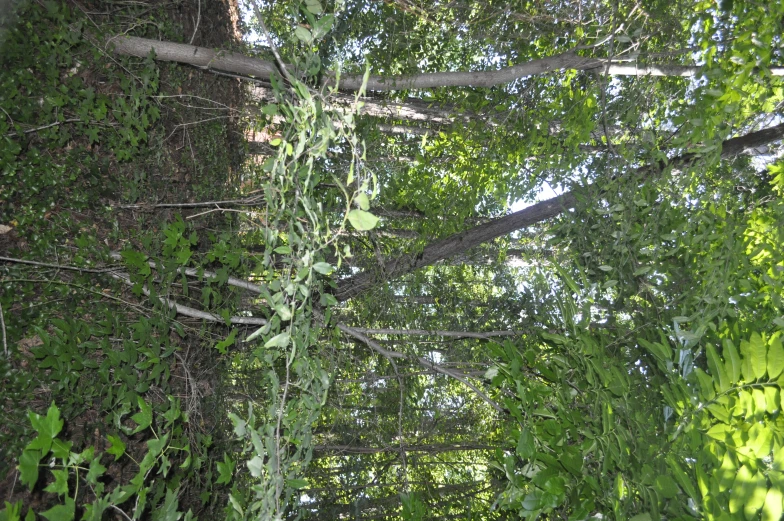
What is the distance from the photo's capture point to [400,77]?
3.47m

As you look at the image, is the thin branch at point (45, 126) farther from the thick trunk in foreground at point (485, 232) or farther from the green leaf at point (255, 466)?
the green leaf at point (255, 466)

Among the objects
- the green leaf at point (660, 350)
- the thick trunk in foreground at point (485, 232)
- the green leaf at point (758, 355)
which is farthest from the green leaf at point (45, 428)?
the thick trunk in foreground at point (485, 232)

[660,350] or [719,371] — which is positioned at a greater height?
[660,350]

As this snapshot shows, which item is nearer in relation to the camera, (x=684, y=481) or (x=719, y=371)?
(x=684, y=481)

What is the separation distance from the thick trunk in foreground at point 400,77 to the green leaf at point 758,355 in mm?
2245

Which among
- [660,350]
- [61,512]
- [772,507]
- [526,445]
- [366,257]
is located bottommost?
[61,512]

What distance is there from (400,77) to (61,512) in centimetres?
303

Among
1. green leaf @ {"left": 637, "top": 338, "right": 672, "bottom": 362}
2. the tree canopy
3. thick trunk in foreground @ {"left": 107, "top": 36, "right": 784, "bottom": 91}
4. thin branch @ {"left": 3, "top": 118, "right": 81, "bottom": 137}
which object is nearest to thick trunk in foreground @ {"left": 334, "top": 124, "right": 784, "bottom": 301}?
the tree canopy

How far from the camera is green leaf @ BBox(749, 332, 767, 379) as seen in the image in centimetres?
125

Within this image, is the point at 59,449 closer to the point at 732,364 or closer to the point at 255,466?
the point at 255,466

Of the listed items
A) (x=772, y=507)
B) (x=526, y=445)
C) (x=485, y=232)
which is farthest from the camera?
(x=485, y=232)

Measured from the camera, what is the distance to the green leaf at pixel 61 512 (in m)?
0.98

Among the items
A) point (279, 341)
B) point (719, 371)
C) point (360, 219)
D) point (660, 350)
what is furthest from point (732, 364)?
point (279, 341)

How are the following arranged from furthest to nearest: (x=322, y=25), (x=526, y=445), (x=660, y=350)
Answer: (x=660, y=350)
(x=526, y=445)
(x=322, y=25)
